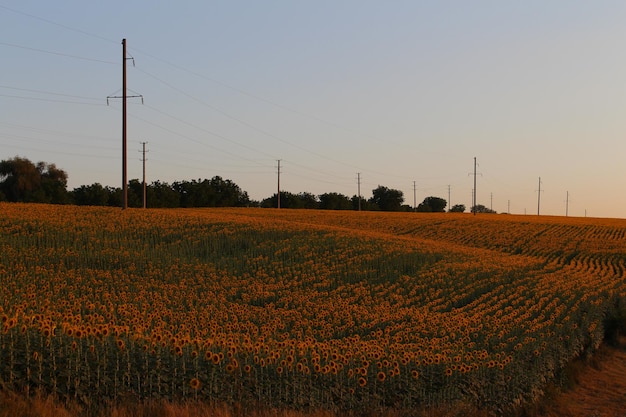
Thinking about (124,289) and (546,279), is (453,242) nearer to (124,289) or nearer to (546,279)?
(546,279)

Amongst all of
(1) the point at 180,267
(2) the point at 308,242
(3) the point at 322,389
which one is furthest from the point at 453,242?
(3) the point at 322,389

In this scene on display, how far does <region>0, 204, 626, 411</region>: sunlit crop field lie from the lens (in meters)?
8.81

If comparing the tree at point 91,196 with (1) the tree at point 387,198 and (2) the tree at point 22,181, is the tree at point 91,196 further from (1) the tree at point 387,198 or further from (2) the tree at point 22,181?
(1) the tree at point 387,198

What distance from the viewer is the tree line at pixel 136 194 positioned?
9325 cm

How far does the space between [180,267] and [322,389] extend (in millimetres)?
16247

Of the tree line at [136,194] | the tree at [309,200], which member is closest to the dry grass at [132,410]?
the tree line at [136,194]

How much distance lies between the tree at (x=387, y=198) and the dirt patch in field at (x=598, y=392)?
12352 cm

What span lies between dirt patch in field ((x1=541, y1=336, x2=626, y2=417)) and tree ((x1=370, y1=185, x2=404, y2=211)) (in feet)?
405

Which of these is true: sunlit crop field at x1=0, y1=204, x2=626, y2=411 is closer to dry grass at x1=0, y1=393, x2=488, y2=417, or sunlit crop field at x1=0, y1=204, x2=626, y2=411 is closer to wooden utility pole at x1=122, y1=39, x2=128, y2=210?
dry grass at x1=0, y1=393, x2=488, y2=417

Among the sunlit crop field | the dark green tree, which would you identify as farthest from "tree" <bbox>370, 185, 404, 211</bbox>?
the sunlit crop field

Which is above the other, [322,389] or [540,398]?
[322,389]

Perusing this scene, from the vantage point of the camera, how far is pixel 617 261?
139 feet

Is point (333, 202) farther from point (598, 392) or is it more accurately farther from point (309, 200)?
point (598, 392)

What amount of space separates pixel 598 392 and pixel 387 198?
130m
